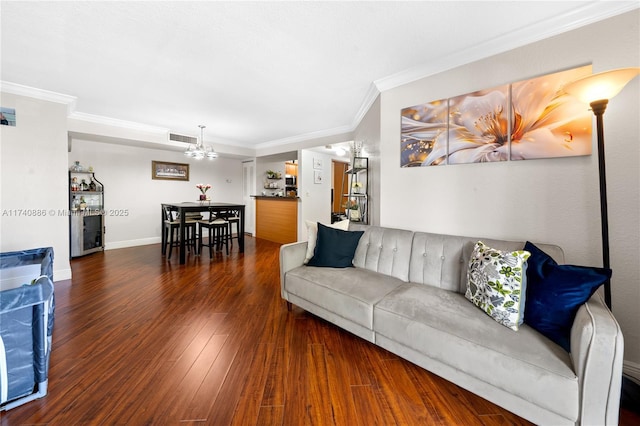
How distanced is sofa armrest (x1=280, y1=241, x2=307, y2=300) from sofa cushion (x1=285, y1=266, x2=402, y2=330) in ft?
0.22

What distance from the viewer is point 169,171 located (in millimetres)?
5758

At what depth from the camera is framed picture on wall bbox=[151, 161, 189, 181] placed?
18.2 ft

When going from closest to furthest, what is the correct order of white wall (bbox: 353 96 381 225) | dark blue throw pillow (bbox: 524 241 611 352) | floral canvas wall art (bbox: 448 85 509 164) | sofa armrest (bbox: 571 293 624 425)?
sofa armrest (bbox: 571 293 624 425) → dark blue throw pillow (bbox: 524 241 611 352) → floral canvas wall art (bbox: 448 85 509 164) → white wall (bbox: 353 96 381 225)

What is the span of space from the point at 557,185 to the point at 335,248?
5.79ft

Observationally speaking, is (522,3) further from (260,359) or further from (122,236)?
(122,236)

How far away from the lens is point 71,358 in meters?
1.70

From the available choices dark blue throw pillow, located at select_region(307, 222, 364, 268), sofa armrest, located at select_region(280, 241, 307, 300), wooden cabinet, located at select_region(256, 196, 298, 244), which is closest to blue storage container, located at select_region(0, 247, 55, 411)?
sofa armrest, located at select_region(280, 241, 307, 300)

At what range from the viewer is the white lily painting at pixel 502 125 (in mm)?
1748

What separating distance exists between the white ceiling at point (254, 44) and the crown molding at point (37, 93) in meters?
0.10

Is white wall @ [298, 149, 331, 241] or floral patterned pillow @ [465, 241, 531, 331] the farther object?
white wall @ [298, 149, 331, 241]

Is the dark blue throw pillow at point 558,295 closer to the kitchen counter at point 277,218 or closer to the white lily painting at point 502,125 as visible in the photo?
the white lily painting at point 502,125

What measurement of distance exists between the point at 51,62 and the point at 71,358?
8.67ft

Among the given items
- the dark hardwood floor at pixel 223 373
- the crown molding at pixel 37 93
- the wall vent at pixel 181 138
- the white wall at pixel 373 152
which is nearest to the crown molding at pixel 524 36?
the white wall at pixel 373 152

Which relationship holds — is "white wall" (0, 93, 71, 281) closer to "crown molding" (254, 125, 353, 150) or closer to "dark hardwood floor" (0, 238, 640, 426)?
"dark hardwood floor" (0, 238, 640, 426)
